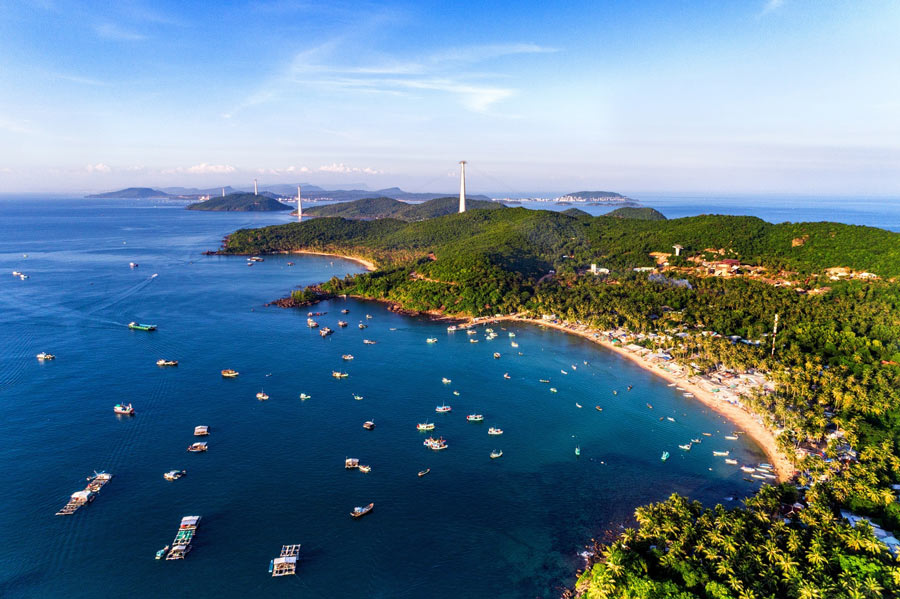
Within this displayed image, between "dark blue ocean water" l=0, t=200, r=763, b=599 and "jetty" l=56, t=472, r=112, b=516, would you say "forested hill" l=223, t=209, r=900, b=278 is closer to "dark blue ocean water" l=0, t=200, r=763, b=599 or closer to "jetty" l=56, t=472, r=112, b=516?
"dark blue ocean water" l=0, t=200, r=763, b=599

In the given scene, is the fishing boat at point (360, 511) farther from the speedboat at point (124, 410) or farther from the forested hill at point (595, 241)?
the forested hill at point (595, 241)

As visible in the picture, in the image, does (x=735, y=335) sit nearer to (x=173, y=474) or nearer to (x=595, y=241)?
(x=595, y=241)

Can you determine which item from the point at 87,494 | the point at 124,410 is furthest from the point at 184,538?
the point at 124,410

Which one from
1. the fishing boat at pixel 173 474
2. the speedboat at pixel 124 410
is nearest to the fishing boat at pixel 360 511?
the fishing boat at pixel 173 474

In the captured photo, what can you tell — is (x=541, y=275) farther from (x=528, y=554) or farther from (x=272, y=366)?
(x=528, y=554)

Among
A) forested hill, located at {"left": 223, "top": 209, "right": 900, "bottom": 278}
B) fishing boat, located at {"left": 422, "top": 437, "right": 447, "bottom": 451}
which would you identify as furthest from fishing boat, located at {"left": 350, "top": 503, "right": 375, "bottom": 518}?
forested hill, located at {"left": 223, "top": 209, "right": 900, "bottom": 278}

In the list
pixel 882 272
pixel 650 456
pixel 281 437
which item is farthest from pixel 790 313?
pixel 281 437
